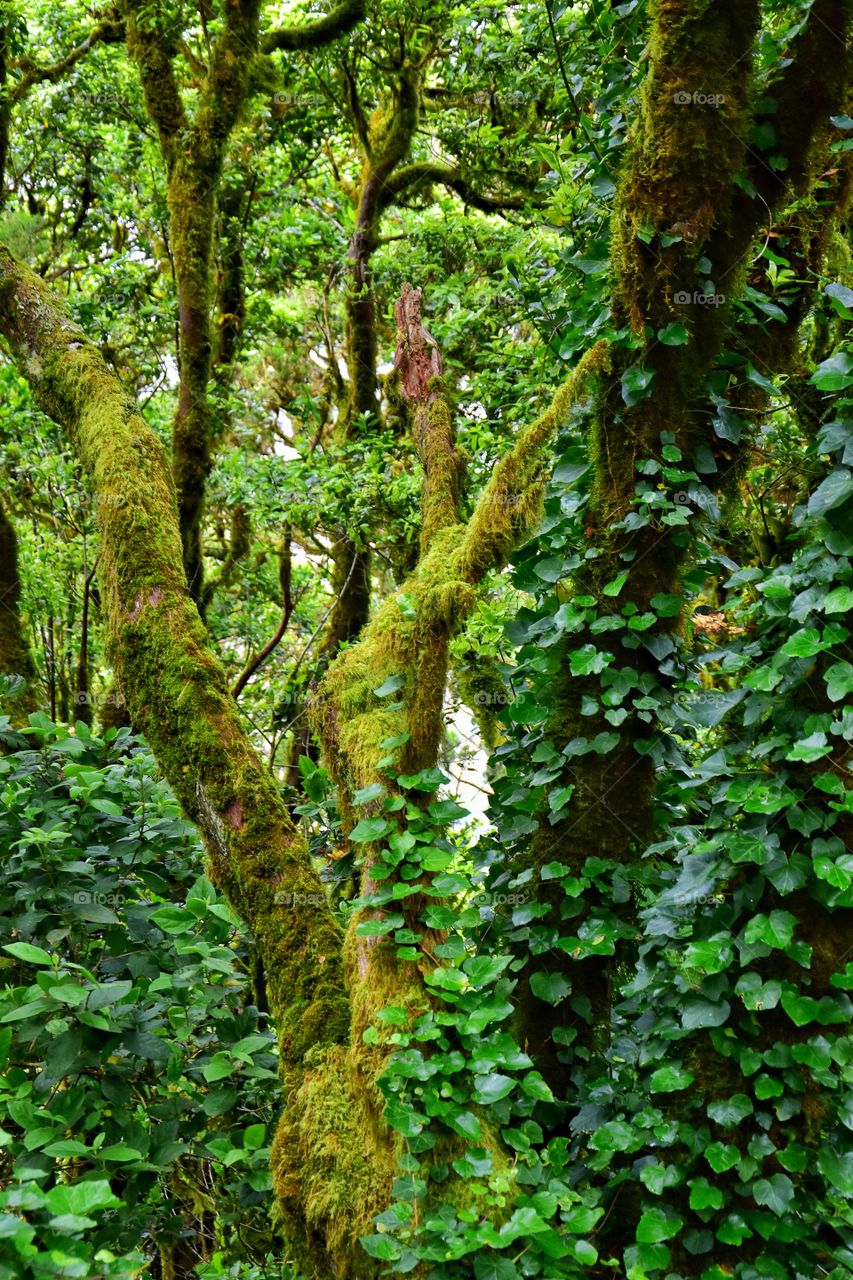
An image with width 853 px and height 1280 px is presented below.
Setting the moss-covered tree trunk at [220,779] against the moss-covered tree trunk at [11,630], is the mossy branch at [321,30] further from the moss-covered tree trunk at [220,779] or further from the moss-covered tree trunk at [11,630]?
the moss-covered tree trunk at [220,779]

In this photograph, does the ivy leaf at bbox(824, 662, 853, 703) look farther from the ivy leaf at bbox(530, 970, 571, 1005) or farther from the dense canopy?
the ivy leaf at bbox(530, 970, 571, 1005)

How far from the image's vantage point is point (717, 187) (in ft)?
8.02

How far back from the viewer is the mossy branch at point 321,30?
5715 mm

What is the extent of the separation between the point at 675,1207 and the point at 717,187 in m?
2.47

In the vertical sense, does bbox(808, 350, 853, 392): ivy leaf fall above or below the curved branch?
below

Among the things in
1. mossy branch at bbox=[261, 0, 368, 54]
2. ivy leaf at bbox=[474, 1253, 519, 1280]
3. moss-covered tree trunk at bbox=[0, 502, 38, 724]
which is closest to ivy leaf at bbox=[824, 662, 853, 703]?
ivy leaf at bbox=[474, 1253, 519, 1280]
